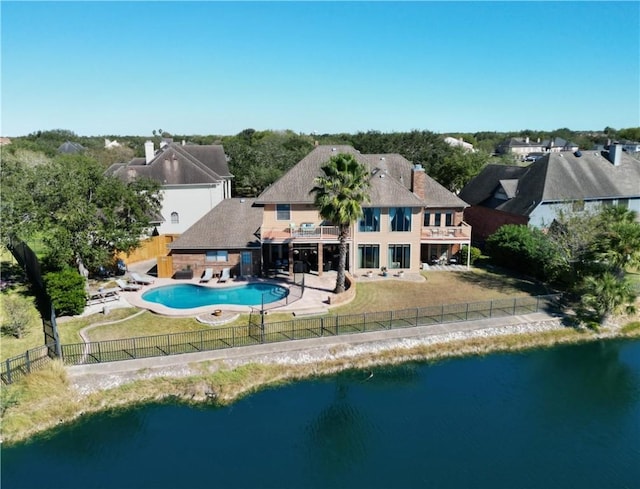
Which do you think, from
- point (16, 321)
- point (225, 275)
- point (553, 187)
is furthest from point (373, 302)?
point (553, 187)

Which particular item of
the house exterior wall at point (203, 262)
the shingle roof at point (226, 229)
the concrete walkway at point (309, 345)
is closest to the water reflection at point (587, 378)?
the concrete walkway at point (309, 345)

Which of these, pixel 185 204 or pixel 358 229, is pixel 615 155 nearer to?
pixel 358 229

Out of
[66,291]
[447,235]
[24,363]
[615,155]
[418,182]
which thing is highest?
[615,155]

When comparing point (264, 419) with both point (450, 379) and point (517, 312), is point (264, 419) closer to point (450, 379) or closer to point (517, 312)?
point (450, 379)

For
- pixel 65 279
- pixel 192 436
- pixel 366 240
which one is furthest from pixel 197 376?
pixel 366 240

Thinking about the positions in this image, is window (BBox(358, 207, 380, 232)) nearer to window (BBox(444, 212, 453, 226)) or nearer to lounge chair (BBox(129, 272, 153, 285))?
window (BBox(444, 212, 453, 226))
